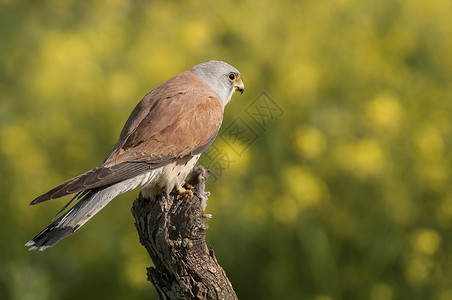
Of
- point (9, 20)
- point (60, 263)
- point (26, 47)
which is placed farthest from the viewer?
point (9, 20)

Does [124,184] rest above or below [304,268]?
above

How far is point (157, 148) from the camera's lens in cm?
315

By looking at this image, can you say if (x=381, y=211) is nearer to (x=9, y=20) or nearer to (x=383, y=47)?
(x=383, y=47)

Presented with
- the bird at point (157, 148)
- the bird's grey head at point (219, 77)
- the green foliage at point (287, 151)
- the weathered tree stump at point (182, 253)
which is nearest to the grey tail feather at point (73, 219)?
the bird at point (157, 148)

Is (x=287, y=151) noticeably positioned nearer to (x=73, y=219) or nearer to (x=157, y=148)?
(x=157, y=148)

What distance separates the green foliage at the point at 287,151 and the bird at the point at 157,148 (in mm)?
1586

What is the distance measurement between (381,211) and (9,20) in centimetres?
724

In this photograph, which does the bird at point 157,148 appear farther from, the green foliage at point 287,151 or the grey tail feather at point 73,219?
the green foliage at point 287,151

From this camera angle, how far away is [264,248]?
502 cm

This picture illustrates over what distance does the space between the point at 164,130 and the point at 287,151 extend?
234 cm

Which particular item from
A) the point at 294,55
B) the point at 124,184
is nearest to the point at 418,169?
the point at 294,55

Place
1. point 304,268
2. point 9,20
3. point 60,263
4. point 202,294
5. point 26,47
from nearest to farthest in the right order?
1. point 202,294
2. point 304,268
3. point 60,263
4. point 26,47
5. point 9,20

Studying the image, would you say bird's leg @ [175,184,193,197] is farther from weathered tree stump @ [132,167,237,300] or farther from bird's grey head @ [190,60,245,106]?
bird's grey head @ [190,60,245,106]

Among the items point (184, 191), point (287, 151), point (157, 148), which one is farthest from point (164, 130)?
point (287, 151)
